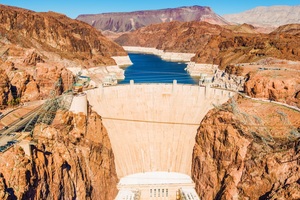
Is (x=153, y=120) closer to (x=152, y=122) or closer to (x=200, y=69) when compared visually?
(x=152, y=122)

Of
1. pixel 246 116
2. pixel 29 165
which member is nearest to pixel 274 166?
pixel 246 116

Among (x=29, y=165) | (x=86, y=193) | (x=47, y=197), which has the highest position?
(x=29, y=165)

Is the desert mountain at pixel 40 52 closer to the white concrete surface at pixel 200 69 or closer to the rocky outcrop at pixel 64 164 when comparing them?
the rocky outcrop at pixel 64 164

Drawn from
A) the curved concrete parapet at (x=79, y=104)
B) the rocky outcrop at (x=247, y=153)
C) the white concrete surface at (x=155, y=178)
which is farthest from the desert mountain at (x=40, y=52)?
the rocky outcrop at (x=247, y=153)

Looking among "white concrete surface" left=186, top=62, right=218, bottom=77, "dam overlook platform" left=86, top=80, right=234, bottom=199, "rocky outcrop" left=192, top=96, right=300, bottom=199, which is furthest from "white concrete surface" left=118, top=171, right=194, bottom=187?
"white concrete surface" left=186, top=62, right=218, bottom=77

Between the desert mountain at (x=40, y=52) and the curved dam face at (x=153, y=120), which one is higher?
the desert mountain at (x=40, y=52)

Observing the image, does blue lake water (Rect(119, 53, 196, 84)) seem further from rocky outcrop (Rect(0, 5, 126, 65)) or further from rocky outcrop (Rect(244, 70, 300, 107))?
rocky outcrop (Rect(244, 70, 300, 107))

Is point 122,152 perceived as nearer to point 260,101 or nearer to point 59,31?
point 260,101
